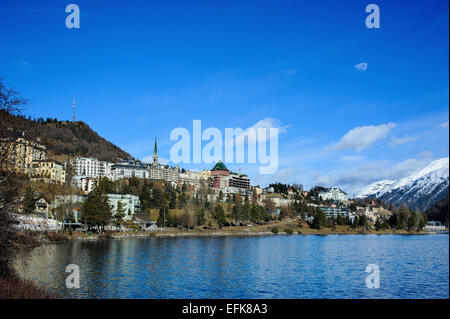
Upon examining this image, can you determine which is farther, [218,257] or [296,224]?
[296,224]

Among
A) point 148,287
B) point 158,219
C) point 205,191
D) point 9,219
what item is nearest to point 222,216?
point 158,219

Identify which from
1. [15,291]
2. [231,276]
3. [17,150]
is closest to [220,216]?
[231,276]

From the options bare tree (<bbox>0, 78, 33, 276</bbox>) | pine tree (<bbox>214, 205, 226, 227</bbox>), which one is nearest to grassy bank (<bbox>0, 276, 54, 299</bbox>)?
bare tree (<bbox>0, 78, 33, 276</bbox>)

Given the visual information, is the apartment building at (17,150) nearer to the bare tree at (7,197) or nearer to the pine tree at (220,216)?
the bare tree at (7,197)

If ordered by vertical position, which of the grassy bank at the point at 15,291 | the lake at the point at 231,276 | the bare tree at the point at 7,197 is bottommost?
the lake at the point at 231,276

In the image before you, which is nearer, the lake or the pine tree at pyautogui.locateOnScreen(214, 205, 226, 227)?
the lake

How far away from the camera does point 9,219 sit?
2053cm

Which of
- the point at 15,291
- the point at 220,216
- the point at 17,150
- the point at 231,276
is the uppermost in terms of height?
the point at 17,150

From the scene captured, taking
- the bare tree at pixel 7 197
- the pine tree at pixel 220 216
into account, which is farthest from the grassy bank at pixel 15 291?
the pine tree at pixel 220 216

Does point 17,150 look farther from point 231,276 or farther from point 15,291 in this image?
point 231,276

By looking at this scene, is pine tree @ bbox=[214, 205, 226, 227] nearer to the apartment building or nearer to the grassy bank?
the grassy bank
